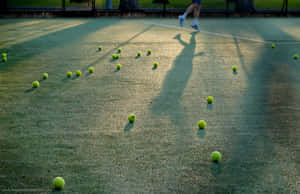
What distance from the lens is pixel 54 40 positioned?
11.5m

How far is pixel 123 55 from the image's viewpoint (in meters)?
9.18

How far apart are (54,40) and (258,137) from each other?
28.1 ft

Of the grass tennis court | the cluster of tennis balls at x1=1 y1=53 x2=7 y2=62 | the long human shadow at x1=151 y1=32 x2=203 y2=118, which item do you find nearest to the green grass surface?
the grass tennis court

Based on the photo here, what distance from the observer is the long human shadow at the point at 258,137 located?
3.20 meters

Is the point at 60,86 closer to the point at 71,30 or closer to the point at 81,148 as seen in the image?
the point at 81,148

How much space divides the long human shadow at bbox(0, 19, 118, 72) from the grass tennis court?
14 cm

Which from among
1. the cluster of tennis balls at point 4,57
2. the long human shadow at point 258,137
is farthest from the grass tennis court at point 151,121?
the cluster of tennis balls at point 4,57

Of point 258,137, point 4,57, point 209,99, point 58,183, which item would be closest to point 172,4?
point 4,57

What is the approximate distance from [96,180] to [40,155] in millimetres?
773

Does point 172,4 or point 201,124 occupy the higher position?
point 172,4

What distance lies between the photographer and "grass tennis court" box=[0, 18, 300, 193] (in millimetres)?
3270

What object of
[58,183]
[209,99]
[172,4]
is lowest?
[58,183]

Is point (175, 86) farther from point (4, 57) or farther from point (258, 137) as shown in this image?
point (4, 57)

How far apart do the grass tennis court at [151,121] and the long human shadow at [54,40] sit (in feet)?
0.46
